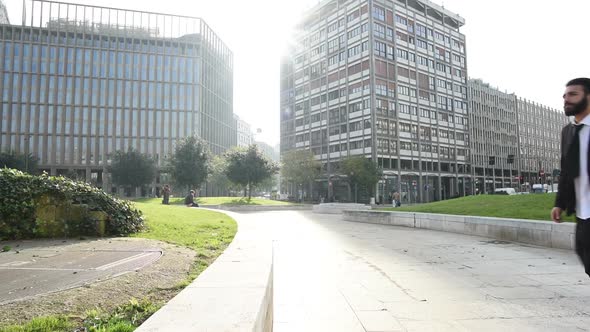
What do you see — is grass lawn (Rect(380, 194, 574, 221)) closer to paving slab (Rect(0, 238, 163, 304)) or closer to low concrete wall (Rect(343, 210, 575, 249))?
low concrete wall (Rect(343, 210, 575, 249))

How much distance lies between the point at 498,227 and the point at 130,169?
49.6 m

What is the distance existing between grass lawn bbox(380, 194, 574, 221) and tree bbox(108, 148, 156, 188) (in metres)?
44.7

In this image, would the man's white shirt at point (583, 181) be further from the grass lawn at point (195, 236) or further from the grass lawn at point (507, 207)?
the grass lawn at point (507, 207)

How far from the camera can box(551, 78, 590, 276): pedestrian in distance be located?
2.88 metres

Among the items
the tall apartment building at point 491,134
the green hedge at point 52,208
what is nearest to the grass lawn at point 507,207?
the green hedge at point 52,208

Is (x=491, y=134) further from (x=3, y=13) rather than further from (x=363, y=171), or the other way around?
(x=3, y=13)

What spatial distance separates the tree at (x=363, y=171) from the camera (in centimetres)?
5119

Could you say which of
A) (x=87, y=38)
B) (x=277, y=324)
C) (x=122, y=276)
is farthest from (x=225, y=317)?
(x=87, y=38)

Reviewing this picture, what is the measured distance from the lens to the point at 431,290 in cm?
532

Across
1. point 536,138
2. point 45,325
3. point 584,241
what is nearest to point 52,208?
point 45,325

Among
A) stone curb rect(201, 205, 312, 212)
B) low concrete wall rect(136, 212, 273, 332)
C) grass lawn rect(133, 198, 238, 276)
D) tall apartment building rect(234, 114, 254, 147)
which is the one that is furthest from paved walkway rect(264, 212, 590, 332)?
Result: tall apartment building rect(234, 114, 254, 147)

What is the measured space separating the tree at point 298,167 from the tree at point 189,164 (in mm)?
13357

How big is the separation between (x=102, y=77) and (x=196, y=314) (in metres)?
81.6

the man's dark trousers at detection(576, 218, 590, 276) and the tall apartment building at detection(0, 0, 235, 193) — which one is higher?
the tall apartment building at detection(0, 0, 235, 193)
